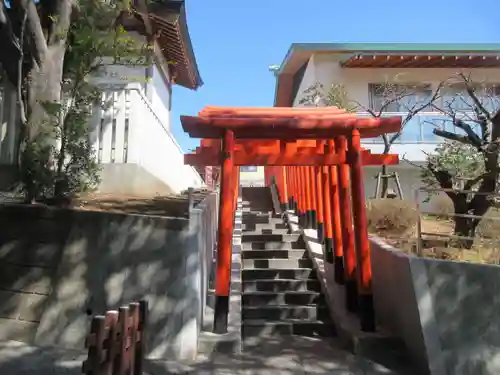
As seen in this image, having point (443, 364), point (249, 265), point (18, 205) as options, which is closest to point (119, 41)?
point (18, 205)

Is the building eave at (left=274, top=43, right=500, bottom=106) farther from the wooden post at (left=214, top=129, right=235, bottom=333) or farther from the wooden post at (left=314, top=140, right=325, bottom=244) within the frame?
the wooden post at (left=214, top=129, right=235, bottom=333)

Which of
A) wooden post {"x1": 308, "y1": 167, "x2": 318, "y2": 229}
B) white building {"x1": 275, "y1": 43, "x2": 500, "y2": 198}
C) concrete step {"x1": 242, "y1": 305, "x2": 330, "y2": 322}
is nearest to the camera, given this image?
concrete step {"x1": 242, "y1": 305, "x2": 330, "y2": 322}

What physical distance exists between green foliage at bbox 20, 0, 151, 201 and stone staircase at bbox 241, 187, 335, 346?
10.8ft

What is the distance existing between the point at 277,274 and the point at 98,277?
379 cm

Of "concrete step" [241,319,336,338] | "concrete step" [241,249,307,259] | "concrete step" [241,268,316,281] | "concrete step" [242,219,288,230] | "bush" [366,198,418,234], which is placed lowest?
"concrete step" [241,319,336,338]

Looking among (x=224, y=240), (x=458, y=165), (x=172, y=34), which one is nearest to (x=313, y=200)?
(x=458, y=165)

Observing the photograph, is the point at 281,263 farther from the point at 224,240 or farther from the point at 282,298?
the point at 224,240

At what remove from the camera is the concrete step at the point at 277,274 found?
7992 mm

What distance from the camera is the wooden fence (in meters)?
2.93

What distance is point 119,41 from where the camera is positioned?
631 cm

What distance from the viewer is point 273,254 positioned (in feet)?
28.8

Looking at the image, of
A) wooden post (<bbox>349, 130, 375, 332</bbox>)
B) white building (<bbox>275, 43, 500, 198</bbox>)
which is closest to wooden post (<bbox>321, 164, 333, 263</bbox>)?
wooden post (<bbox>349, 130, 375, 332</bbox>)

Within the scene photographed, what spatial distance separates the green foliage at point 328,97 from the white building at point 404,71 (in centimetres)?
57

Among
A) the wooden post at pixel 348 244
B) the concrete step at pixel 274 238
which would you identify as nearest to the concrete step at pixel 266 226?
the concrete step at pixel 274 238
